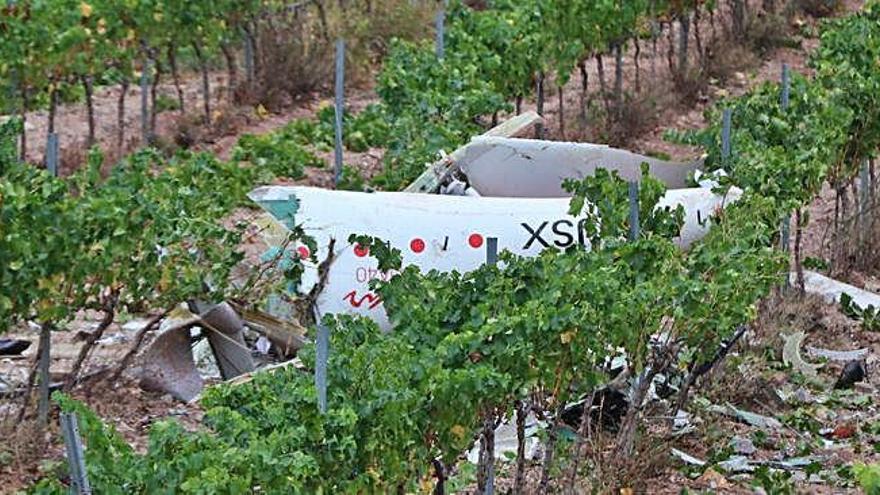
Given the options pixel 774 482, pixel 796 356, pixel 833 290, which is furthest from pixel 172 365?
pixel 833 290

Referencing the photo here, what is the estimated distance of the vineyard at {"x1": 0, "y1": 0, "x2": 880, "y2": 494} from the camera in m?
5.53

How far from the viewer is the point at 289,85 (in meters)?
16.0

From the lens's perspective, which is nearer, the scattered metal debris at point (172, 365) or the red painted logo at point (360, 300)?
the scattered metal debris at point (172, 365)

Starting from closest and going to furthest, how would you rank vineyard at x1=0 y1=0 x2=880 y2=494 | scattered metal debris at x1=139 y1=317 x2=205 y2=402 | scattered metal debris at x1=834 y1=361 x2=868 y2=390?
vineyard at x1=0 y1=0 x2=880 y2=494 < scattered metal debris at x1=139 y1=317 x2=205 y2=402 < scattered metal debris at x1=834 y1=361 x2=868 y2=390

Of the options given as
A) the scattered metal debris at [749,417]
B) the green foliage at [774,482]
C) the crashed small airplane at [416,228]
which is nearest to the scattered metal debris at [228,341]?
the crashed small airplane at [416,228]

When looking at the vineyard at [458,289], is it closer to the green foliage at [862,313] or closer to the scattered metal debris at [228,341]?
the green foliage at [862,313]

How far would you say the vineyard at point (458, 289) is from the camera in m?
5.53

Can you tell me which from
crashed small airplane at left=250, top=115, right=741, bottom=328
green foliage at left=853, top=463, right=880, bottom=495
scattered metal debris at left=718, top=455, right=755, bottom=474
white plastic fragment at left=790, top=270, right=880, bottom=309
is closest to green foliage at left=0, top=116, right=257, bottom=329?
crashed small airplane at left=250, top=115, right=741, bottom=328

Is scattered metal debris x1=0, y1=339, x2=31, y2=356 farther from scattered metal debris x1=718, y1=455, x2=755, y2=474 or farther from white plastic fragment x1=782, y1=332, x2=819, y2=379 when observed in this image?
white plastic fragment x1=782, y1=332, x2=819, y2=379

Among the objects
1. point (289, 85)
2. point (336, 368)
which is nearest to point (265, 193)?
point (336, 368)

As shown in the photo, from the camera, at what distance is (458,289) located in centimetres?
659

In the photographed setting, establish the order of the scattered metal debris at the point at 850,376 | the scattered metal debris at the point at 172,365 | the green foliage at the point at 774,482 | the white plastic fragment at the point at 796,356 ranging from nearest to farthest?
1. the green foliage at the point at 774,482
2. the scattered metal debris at the point at 172,365
3. the scattered metal debris at the point at 850,376
4. the white plastic fragment at the point at 796,356

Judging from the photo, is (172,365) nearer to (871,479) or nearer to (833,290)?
(833,290)

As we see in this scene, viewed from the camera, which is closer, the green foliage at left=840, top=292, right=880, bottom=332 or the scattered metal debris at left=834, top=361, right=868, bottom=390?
the scattered metal debris at left=834, top=361, right=868, bottom=390
